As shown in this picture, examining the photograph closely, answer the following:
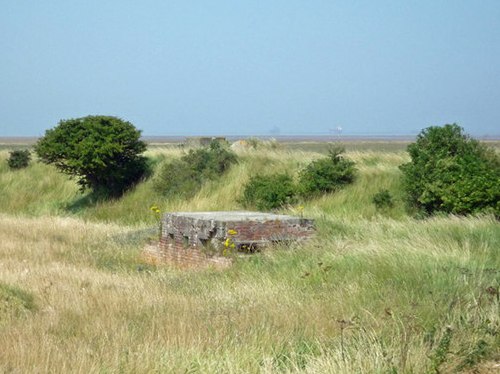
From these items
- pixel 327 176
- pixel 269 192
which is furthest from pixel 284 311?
pixel 327 176

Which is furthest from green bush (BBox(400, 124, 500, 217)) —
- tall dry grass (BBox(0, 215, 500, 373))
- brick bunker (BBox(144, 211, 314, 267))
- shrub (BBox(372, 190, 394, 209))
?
brick bunker (BBox(144, 211, 314, 267))

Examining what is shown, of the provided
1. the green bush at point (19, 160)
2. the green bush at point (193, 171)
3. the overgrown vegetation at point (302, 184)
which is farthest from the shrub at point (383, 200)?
the green bush at point (19, 160)

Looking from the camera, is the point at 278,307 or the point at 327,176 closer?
the point at 278,307

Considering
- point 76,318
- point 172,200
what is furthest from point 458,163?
point 76,318

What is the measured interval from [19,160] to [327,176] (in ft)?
66.2

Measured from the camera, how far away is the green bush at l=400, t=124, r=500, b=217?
69.3 ft

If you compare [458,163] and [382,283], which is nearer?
[382,283]

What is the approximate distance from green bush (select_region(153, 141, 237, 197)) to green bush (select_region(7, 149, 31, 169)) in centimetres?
1130

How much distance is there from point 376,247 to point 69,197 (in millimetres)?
25942

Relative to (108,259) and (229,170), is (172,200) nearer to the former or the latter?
(229,170)

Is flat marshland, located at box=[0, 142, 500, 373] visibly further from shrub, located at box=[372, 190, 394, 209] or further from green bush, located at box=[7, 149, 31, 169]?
green bush, located at box=[7, 149, 31, 169]

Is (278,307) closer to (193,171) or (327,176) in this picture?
(327,176)

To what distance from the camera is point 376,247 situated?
13.0m

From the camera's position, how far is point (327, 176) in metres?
27.4
